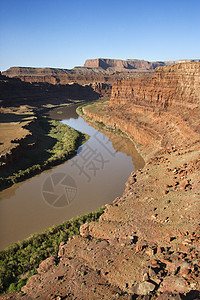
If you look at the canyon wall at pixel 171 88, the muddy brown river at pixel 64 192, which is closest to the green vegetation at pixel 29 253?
the muddy brown river at pixel 64 192

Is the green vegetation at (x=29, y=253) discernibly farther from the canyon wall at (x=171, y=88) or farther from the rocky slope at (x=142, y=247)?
the canyon wall at (x=171, y=88)

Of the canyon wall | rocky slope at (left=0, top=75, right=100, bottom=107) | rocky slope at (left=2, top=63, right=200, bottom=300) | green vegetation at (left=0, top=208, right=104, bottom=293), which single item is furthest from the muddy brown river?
rocky slope at (left=0, top=75, right=100, bottom=107)

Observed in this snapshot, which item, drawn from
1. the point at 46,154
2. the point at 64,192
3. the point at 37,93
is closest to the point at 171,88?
the point at 46,154

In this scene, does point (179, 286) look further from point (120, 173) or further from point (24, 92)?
point (24, 92)

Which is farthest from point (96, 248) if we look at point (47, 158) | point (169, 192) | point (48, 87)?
point (48, 87)

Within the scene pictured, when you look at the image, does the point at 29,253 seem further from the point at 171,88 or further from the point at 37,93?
the point at 37,93

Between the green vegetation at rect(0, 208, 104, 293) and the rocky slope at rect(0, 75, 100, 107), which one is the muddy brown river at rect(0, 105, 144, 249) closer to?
the green vegetation at rect(0, 208, 104, 293)
